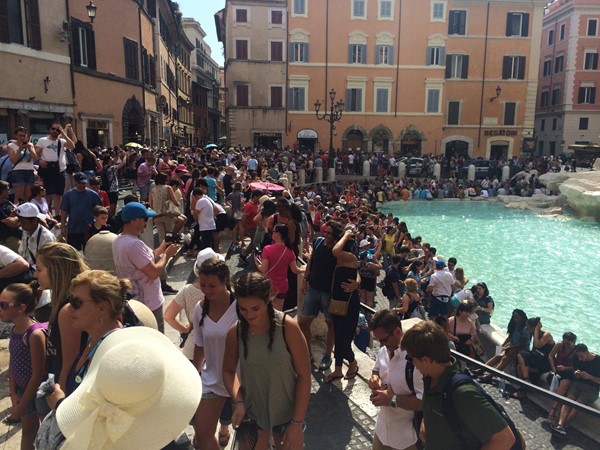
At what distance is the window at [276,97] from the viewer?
36562 millimetres

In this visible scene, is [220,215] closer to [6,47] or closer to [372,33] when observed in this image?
[6,47]

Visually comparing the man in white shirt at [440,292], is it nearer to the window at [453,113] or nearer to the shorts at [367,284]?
the shorts at [367,284]

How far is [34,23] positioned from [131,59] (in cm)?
620

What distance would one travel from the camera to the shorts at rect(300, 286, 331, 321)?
4.66 meters

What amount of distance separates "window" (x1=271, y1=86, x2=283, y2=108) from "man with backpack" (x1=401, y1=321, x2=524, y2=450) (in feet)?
116

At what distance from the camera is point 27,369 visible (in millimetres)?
2902

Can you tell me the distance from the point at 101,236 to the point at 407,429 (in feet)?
9.60

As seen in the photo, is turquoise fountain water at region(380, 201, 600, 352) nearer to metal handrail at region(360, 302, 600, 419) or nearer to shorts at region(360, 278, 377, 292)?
shorts at region(360, 278, 377, 292)

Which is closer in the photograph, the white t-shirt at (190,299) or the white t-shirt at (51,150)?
the white t-shirt at (190,299)

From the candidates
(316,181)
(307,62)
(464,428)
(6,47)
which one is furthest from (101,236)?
(307,62)

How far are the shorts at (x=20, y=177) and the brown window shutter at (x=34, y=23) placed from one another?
8.37m

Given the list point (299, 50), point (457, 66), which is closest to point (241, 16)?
point (299, 50)

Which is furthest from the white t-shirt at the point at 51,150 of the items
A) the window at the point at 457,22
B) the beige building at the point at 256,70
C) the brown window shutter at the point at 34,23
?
the window at the point at 457,22

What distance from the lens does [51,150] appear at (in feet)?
26.1
